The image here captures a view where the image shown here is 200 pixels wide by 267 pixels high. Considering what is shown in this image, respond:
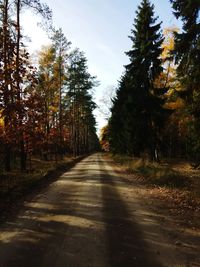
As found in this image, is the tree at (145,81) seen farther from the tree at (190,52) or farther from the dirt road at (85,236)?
the dirt road at (85,236)

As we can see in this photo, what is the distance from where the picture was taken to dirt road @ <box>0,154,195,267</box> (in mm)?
5605

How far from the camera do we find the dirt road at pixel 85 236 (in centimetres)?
561

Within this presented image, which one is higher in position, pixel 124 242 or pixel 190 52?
pixel 190 52

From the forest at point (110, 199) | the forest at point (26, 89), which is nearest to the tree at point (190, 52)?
the forest at point (110, 199)

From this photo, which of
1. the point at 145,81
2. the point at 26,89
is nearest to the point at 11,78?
the point at 26,89

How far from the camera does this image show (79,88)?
4434cm

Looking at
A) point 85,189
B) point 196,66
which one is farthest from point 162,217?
point 196,66

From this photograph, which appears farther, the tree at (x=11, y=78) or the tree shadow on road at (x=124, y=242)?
the tree at (x=11, y=78)

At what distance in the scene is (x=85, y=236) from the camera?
6965mm

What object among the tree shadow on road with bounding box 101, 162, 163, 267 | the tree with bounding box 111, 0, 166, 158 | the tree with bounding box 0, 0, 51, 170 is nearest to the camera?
the tree shadow on road with bounding box 101, 162, 163, 267

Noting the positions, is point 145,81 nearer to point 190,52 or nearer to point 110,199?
point 190,52

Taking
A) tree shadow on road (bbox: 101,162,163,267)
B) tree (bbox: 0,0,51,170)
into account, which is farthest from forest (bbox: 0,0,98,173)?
tree shadow on road (bbox: 101,162,163,267)

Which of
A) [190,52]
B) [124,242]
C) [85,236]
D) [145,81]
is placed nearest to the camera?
[124,242]

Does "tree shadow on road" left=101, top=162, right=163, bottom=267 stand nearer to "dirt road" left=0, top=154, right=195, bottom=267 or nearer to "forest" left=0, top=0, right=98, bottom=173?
"dirt road" left=0, top=154, right=195, bottom=267
